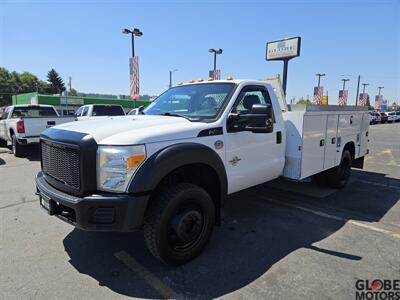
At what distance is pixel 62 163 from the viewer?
9.82ft

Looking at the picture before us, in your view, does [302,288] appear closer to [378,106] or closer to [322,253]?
[322,253]

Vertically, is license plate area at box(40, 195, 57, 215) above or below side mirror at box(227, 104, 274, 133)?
below

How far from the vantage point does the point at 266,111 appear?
10.6 ft

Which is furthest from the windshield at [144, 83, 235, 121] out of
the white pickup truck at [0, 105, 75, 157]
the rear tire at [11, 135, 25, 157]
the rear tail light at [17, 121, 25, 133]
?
the rear tire at [11, 135, 25, 157]

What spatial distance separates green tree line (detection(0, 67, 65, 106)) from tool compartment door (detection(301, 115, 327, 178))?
9387 cm

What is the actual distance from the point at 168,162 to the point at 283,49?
44.7 ft

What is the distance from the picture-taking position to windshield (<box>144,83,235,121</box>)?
3.63m

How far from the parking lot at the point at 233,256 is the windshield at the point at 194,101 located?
5.35 feet

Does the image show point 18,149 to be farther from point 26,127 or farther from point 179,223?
point 179,223

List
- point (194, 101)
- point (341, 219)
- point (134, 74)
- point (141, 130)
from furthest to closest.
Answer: point (134, 74) < point (341, 219) < point (194, 101) < point (141, 130)

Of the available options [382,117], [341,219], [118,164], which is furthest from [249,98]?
[382,117]

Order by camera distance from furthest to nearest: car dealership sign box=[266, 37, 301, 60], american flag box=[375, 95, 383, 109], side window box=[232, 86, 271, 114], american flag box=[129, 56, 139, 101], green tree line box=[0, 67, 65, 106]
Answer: green tree line box=[0, 67, 65, 106] < american flag box=[375, 95, 383, 109] < american flag box=[129, 56, 139, 101] < car dealership sign box=[266, 37, 301, 60] < side window box=[232, 86, 271, 114]

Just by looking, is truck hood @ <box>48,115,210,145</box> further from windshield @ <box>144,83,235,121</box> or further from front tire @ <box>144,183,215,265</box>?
front tire @ <box>144,183,215,265</box>

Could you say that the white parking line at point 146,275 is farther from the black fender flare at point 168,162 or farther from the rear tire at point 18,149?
the rear tire at point 18,149
